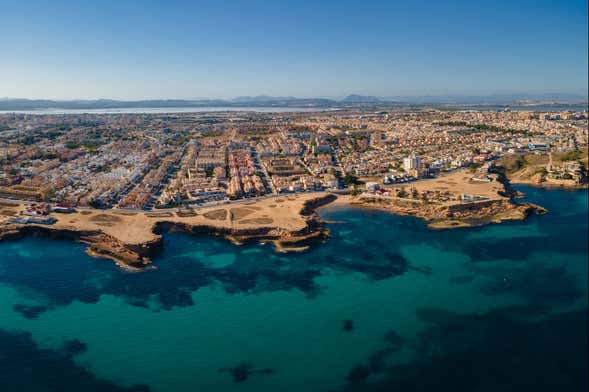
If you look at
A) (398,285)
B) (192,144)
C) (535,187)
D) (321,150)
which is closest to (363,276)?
(398,285)

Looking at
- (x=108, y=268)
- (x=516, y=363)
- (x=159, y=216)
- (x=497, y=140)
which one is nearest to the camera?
(x=516, y=363)

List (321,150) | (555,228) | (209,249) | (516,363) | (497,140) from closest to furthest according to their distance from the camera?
(516,363)
(209,249)
(555,228)
(321,150)
(497,140)

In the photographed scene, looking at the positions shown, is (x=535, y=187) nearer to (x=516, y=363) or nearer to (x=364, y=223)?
(x=364, y=223)

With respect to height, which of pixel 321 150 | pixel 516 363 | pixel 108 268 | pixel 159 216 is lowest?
pixel 516 363

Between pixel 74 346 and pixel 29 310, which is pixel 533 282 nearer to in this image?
pixel 74 346

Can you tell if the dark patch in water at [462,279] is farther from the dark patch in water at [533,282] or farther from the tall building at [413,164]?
the tall building at [413,164]

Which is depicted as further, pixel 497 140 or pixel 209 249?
pixel 497 140

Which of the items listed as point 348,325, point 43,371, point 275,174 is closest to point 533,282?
point 348,325
